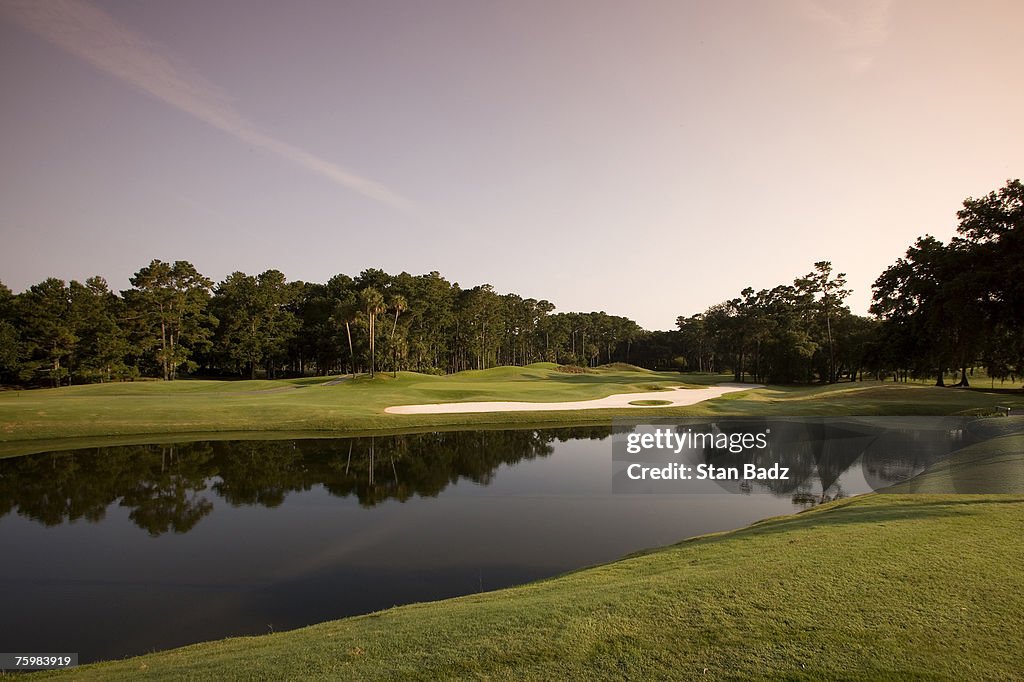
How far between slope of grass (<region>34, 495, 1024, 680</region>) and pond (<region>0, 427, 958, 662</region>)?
2219mm

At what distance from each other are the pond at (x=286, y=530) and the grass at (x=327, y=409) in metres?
4.94

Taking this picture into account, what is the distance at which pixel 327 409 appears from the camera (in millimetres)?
33375

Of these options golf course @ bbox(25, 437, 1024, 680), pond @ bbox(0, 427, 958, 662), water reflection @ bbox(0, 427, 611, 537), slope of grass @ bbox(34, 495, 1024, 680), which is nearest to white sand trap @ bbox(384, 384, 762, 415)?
water reflection @ bbox(0, 427, 611, 537)

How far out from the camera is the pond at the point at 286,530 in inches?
375

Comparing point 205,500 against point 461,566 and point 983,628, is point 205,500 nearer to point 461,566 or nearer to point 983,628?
point 461,566

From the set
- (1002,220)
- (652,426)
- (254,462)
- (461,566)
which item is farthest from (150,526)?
(1002,220)

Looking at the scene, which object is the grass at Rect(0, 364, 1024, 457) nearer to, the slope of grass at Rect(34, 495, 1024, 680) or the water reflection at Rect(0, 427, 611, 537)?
the water reflection at Rect(0, 427, 611, 537)

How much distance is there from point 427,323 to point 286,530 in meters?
80.3

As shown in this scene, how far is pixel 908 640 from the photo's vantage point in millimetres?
5141

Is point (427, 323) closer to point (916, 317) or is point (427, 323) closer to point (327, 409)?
point (327, 409)

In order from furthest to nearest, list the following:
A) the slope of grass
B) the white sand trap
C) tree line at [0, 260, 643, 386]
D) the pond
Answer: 1. tree line at [0, 260, 643, 386]
2. the white sand trap
3. the pond
4. the slope of grass

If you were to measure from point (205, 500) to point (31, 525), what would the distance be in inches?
165

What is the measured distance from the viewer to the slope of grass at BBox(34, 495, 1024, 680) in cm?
494

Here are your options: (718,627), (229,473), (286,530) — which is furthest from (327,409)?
(718,627)
